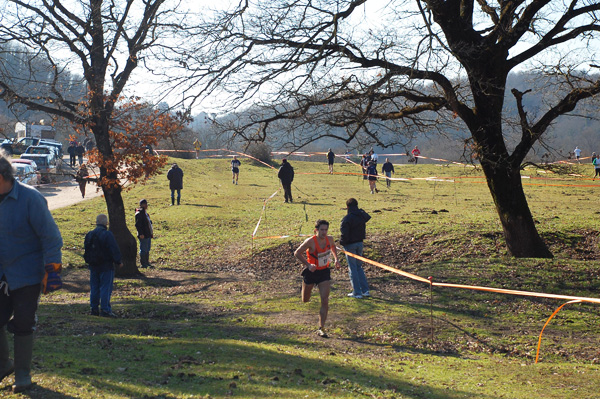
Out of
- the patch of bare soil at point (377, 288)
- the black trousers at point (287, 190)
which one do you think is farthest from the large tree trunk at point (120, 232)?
the black trousers at point (287, 190)

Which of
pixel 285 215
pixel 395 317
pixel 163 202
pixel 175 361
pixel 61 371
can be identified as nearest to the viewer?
pixel 61 371

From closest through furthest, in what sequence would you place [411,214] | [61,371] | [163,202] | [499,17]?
[61,371], [499,17], [411,214], [163,202]

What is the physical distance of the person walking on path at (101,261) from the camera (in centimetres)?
1015

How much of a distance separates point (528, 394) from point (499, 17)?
9.27 meters

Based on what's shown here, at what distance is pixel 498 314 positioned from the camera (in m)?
10.3

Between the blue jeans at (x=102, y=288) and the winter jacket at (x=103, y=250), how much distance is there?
9 cm

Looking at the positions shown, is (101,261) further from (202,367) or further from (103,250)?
(202,367)

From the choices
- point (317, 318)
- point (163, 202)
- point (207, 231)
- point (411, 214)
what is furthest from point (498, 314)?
point (163, 202)

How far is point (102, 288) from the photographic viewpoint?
405 inches

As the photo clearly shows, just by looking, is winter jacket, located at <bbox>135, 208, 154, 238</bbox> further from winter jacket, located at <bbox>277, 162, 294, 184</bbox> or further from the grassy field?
winter jacket, located at <bbox>277, 162, 294, 184</bbox>

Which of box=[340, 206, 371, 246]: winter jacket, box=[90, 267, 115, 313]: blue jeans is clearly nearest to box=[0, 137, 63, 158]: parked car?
box=[90, 267, 115, 313]: blue jeans

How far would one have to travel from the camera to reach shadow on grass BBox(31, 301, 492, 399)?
5.55 m

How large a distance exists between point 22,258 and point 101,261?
16.9 ft

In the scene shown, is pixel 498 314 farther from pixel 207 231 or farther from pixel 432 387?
pixel 207 231
